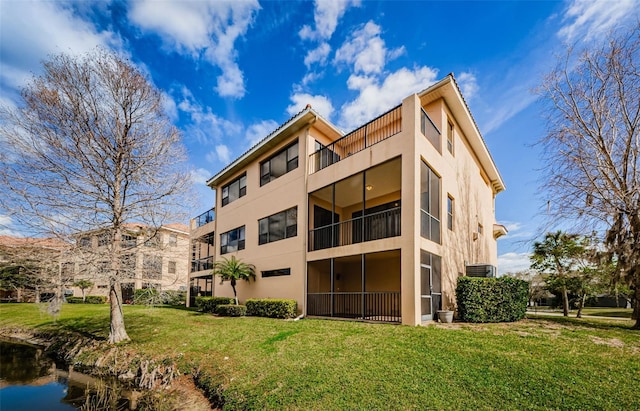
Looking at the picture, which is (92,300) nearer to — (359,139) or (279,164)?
(279,164)

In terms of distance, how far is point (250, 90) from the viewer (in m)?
15.7

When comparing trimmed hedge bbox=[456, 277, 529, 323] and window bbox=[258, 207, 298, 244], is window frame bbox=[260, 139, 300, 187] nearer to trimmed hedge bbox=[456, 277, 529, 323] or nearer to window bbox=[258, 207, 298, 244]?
window bbox=[258, 207, 298, 244]

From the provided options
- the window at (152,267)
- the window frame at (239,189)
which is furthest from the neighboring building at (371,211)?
the window at (152,267)

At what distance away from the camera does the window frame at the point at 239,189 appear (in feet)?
64.3

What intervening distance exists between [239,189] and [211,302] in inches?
267

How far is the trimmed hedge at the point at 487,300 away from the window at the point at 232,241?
12.1 m

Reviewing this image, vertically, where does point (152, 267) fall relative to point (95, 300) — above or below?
above

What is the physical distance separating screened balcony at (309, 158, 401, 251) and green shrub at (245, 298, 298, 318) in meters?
2.51

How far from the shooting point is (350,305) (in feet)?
47.9

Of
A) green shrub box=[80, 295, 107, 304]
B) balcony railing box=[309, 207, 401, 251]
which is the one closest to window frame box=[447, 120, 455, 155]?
balcony railing box=[309, 207, 401, 251]

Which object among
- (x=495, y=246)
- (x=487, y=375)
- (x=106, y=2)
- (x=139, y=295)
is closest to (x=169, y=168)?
(x=139, y=295)

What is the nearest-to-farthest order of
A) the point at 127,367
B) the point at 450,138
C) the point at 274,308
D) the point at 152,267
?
the point at 127,367
the point at 152,267
the point at 274,308
the point at 450,138

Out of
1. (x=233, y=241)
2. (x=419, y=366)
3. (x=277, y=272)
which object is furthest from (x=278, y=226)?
(x=419, y=366)

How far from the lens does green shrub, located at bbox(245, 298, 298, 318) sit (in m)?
13.3
